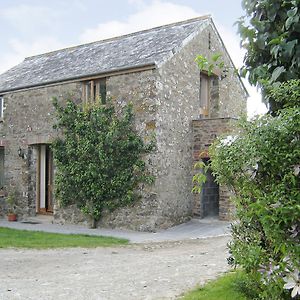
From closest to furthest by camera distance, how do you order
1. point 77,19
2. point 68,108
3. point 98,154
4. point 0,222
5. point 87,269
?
point 87,269 < point 77,19 < point 98,154 < point 68,108 < point 0,222

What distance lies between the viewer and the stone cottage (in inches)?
522

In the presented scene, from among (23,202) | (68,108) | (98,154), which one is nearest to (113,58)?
(68,108)

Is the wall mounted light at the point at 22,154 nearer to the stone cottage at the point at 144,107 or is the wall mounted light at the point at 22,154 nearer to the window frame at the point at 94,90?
the stone cottage at the point at 144,107

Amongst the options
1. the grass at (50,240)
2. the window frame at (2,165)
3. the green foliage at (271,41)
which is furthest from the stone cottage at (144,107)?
the green foliage at (271,41)

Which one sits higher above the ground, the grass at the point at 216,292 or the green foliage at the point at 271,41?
the green foliage at the point at 271,41

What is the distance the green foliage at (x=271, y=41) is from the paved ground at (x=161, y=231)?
811 cm

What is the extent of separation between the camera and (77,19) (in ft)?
39.2

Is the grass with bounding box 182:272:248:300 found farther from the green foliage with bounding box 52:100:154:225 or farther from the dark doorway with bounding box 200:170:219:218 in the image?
the dark doorway with bounding box 200:170:219:218

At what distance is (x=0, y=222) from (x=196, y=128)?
819cm

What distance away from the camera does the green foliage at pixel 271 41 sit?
10.9ft

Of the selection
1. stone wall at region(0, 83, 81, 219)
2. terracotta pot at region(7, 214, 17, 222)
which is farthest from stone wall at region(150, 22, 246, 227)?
terracotta pot at region(7, 214, 17, 222)

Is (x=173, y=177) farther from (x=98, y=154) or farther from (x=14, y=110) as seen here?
(x=14, y=110)

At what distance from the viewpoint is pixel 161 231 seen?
42.7 ft

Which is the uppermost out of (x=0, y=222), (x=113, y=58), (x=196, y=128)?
(x=113, y=58)
